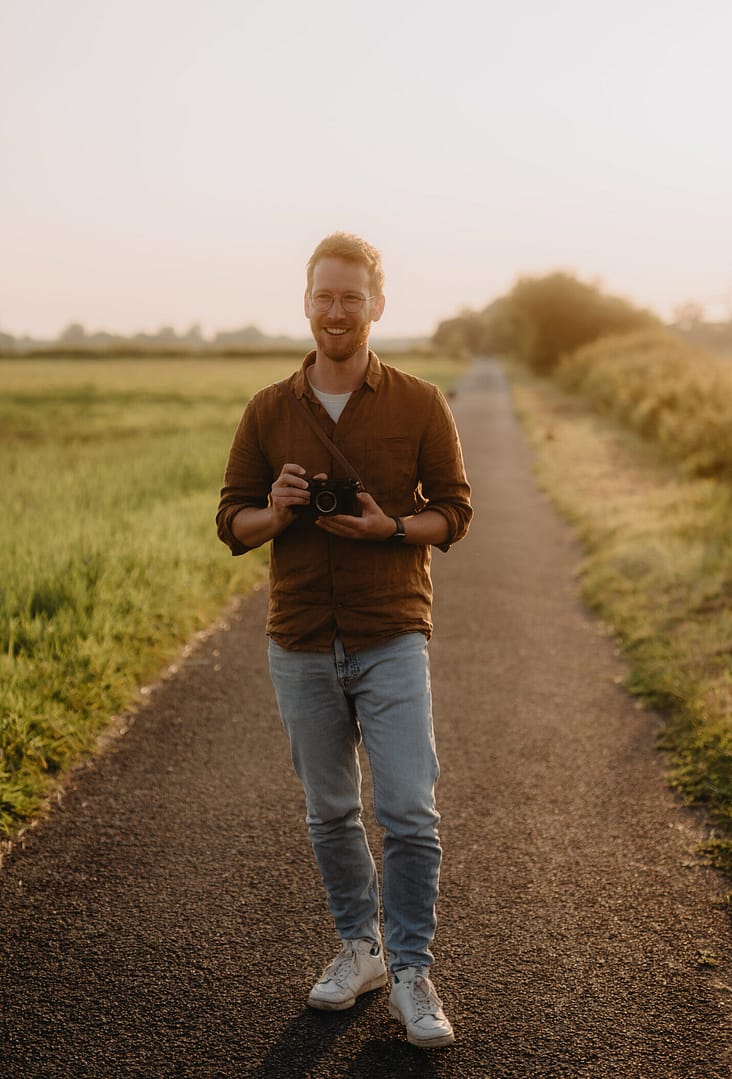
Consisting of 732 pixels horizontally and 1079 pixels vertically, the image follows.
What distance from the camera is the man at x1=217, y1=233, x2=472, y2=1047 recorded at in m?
2.63

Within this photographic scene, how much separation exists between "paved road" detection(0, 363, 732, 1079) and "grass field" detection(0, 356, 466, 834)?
10.8 inches

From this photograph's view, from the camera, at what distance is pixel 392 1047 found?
Answer: 2.64 m

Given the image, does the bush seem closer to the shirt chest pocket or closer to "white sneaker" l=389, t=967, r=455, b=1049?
the shirt chest pocket

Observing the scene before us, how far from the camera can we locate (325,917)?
3.28 metres

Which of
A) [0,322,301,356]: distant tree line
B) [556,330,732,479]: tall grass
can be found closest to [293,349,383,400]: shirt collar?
[556,330,732,479]: tall grass

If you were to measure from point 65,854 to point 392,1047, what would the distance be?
63.7 inches

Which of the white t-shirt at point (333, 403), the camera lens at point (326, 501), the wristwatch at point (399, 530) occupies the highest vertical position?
the white t-shirt at point (333, 403)

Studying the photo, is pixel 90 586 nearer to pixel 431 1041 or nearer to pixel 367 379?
pixel 367 379

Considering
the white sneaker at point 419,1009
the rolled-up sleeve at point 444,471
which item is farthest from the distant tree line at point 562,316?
the white sneaker at point 419,1009

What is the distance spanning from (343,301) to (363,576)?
0.76 metres

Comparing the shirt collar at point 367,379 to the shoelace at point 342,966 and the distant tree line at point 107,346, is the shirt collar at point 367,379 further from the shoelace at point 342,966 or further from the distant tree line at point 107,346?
the distant tree line at point 107,346

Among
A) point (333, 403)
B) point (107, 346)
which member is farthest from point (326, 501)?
point (107, 346)

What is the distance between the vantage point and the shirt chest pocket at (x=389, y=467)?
2.68 meters

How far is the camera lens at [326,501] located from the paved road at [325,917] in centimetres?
147
